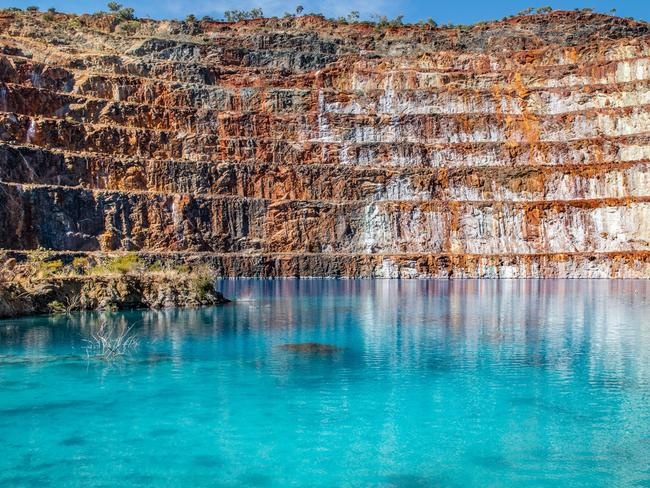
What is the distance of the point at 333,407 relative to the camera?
15570 mm

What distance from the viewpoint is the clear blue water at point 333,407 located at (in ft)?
38.6

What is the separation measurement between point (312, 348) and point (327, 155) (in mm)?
61008

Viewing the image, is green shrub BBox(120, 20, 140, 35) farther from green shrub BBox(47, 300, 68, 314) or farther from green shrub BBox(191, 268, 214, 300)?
green shrub BBox(47, 300, 68, 314)

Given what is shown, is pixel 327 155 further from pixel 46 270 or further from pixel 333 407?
pixel 333 407

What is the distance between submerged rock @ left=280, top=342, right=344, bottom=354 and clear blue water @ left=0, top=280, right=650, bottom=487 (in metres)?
0.50

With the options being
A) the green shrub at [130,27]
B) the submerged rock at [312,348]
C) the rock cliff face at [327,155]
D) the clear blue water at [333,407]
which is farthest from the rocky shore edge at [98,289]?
the green shrub at [130,27]

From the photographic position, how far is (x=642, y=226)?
7456 centimetres

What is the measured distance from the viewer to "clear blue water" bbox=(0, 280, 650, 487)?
1176 cm

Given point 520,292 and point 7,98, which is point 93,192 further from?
point 520,292

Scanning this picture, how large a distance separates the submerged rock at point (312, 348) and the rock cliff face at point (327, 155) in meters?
46.4

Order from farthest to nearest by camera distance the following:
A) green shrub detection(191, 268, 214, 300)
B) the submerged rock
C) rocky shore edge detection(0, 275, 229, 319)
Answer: green shrub detection(191, 268, 214, 300) → rocky shore edge detection(0, 275, 229, 319) → the submerged rock

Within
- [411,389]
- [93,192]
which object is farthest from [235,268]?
[411,389]

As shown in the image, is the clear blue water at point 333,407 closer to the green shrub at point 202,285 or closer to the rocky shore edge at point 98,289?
the rocky shore edge at point 98,289

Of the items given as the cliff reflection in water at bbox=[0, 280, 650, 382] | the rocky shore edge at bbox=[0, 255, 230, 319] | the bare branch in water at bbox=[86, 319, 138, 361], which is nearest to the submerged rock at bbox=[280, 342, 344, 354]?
the cliff reflection in water at bbox=[0, 280, 650, 382]
